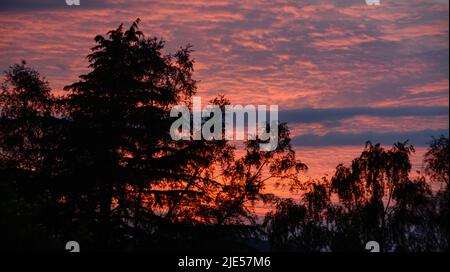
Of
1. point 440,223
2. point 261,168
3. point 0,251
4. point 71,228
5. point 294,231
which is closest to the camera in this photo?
point 0,251

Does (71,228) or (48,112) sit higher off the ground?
(48,112)

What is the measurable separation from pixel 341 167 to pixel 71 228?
28543mm

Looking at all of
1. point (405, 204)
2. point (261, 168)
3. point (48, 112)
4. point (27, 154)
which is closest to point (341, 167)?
point (405, 204)

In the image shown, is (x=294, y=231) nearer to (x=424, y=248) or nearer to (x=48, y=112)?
(x=424, y=248)

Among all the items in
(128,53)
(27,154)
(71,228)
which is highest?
(128,53)

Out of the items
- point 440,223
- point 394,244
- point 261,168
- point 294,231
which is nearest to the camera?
point 261,168

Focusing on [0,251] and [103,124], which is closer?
[0,251]

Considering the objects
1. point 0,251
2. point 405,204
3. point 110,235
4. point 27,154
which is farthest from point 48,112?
point 405,204

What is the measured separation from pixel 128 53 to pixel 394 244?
28.6 metres

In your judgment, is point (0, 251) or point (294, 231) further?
point (294, 231)

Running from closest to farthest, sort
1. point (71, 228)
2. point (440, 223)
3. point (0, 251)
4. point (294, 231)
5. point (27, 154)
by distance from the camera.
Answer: point (0, 251), point (71, 228), point (27, 154), point (440, 223), point (294, 231)

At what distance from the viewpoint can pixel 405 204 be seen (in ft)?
187

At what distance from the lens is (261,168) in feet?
155
